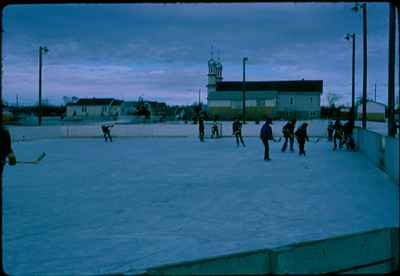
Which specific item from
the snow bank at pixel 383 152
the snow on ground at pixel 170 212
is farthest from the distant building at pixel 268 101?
the snow on ground at pixel 170 212

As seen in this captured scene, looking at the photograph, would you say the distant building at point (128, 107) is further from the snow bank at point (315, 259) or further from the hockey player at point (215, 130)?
the snow bank at point (315, 259)

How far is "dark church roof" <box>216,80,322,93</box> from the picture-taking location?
8562cm

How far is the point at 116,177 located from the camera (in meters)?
12.3

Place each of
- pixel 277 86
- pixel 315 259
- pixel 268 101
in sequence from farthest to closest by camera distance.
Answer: pixel 277 86 < pixel 268 101 < pixel 315 259

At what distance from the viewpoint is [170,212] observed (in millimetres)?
7523

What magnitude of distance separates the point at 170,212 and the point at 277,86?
274 feet

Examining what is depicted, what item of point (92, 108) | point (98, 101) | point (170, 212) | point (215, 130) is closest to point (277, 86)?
point (98, 101)

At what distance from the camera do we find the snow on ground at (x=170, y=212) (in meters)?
5.22

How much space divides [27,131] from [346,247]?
29.8 metres

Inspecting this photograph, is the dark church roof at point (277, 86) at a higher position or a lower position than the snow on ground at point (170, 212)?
higher

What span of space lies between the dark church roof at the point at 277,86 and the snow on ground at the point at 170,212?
74.1 meters

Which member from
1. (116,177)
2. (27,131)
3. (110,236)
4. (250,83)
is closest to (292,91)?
(250,83)

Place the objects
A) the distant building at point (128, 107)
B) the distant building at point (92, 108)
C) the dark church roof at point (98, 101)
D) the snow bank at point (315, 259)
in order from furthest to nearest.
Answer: the distant building at point (128, 107)
the dark church roof at point (98, 101)
the distant building at point (92, 108)
the snow bank at point (315, 259)

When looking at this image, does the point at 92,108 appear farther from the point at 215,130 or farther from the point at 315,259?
the point at 315,259
